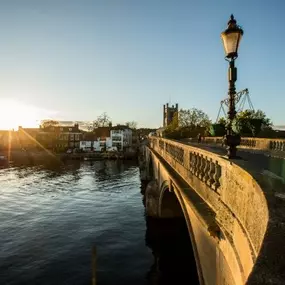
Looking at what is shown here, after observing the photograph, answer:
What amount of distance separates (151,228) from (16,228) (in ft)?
36.4

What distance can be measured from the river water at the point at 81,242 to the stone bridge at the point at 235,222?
9244 mm

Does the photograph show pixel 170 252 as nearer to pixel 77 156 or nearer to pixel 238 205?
pixel 238 205

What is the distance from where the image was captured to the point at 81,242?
19547 mm

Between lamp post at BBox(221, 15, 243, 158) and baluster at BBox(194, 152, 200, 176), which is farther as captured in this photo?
baluster at BBox(194, 152, 200, 176)

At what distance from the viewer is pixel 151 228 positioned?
2245 centimetres

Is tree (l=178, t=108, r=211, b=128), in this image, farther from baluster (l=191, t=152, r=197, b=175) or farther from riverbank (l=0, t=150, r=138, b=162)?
baluster (l=191, t=152, r=197, b=175)

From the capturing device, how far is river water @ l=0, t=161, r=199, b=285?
15.2m

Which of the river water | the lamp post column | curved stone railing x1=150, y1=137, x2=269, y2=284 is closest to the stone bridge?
curved stone railing x1=150, y1=137, x2=269, y2=284

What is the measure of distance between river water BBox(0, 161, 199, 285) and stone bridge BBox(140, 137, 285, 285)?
30.3ft

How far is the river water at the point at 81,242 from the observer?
15203 millimetres

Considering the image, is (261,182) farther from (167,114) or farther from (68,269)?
(167,114)

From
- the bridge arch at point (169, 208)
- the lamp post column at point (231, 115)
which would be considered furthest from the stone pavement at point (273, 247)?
the bridge arch at point (169, 208)

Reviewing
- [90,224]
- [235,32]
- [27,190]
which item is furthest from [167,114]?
[235,32]

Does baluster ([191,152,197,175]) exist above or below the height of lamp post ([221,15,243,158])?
below
